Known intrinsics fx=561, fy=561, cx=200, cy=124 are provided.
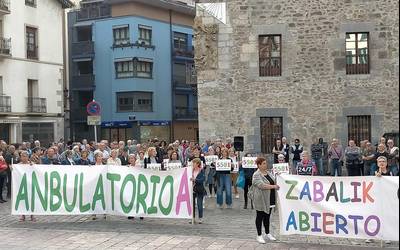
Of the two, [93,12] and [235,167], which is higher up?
[93,12]

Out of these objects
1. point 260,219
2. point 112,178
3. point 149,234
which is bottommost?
point 149,234

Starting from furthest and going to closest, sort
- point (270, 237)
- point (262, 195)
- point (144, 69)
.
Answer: point (144, 69), point (270, 237), point (262, 195)

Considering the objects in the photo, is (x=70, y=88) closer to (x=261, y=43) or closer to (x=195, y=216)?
(x=261, y=43)

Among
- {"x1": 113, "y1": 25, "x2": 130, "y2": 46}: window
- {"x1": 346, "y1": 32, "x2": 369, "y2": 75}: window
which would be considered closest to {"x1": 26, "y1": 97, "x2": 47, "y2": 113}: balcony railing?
{"x1": 113, "y1": 25, "x2": 130, "y2": 46}: window

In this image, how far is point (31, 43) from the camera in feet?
122

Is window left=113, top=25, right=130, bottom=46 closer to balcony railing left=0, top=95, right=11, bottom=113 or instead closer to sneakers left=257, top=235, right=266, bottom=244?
balcony railing left=0, top=95, right=11, bottom=113

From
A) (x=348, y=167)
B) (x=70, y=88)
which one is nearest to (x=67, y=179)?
(x=348, y=167)

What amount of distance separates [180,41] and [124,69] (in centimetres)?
662

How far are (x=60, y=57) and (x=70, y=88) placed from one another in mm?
7882

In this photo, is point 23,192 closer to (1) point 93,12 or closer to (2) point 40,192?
(2) point 40,192

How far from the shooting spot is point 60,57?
3962 cm

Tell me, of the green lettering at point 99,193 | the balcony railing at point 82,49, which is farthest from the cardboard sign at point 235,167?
the balcony railing at point 82,49

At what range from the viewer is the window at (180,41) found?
4873 cm

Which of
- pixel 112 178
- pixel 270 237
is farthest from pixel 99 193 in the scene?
pixel 270 237
